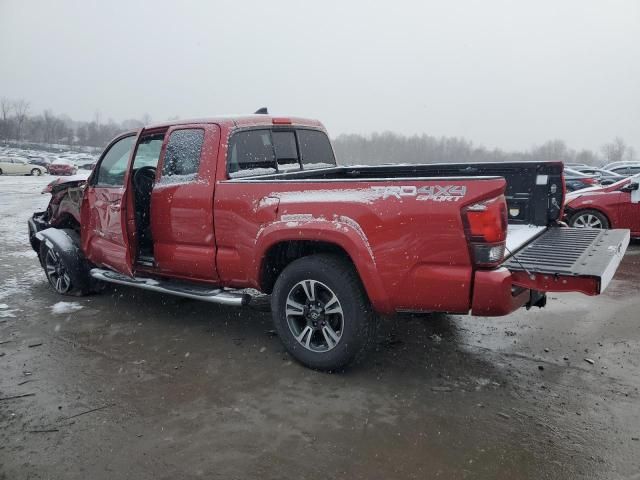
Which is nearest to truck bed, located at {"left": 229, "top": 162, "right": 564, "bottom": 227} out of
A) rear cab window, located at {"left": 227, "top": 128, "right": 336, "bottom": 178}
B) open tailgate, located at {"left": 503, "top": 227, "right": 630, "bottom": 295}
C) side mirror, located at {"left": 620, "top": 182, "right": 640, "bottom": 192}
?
rear cab window, located at {"left": 227, "top": 128, "right": 336, "bottom": 178}

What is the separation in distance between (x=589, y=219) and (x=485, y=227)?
6.76 m

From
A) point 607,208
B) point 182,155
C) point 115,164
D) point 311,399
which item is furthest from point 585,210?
point 115,164

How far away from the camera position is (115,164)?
17.6 feet

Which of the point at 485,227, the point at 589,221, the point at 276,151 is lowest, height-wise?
the point at 589,221

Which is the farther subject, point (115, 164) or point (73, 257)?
point (73, 257)

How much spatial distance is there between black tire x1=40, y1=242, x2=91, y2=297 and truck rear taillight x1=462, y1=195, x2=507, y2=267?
4544 millimetres

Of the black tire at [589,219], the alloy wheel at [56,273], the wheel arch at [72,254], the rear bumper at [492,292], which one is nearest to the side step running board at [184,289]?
the wheel arch at [72,254]

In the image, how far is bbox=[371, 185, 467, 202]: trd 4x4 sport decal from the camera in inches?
121

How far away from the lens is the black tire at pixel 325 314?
359cm

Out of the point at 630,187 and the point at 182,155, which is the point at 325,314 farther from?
the point at 630,187

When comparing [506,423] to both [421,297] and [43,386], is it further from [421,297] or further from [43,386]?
[43,386]

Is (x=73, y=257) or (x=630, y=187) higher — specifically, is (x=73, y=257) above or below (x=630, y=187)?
below

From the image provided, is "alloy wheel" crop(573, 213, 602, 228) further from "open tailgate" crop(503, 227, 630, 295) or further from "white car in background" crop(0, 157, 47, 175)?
"white car in background" crop(0, 157, 47, 175)

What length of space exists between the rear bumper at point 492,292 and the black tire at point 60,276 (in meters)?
4.53
